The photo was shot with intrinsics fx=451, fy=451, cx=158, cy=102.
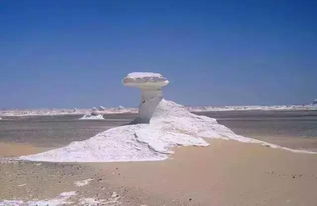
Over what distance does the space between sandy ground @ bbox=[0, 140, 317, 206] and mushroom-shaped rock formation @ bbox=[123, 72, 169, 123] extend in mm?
3753

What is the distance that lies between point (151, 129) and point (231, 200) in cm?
806

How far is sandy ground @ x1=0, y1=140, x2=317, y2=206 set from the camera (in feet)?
39.7

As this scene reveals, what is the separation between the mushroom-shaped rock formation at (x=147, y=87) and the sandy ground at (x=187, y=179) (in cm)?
375

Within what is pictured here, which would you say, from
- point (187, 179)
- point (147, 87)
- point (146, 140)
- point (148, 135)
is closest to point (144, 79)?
point (147, 87)

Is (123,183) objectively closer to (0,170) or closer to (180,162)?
(180,162)

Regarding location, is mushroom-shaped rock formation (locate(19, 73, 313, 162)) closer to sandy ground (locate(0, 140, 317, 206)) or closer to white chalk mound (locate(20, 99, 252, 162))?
white chalk mound (locate(20, 99, 252, 162))

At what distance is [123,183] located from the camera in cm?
1399

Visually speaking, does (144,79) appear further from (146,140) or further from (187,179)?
(187,179)

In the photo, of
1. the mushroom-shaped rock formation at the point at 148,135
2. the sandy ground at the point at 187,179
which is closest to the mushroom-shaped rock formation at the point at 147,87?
the mushroom-shaped rock formation at the point at 148,135

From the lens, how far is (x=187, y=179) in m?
14.1

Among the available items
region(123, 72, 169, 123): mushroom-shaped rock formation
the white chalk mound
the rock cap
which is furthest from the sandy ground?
the rock cap

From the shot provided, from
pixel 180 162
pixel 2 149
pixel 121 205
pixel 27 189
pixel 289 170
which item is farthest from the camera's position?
pixel 2 149

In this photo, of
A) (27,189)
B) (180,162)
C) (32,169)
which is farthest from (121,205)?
(32,169)

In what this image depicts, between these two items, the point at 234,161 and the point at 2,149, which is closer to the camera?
the point at 234,161
